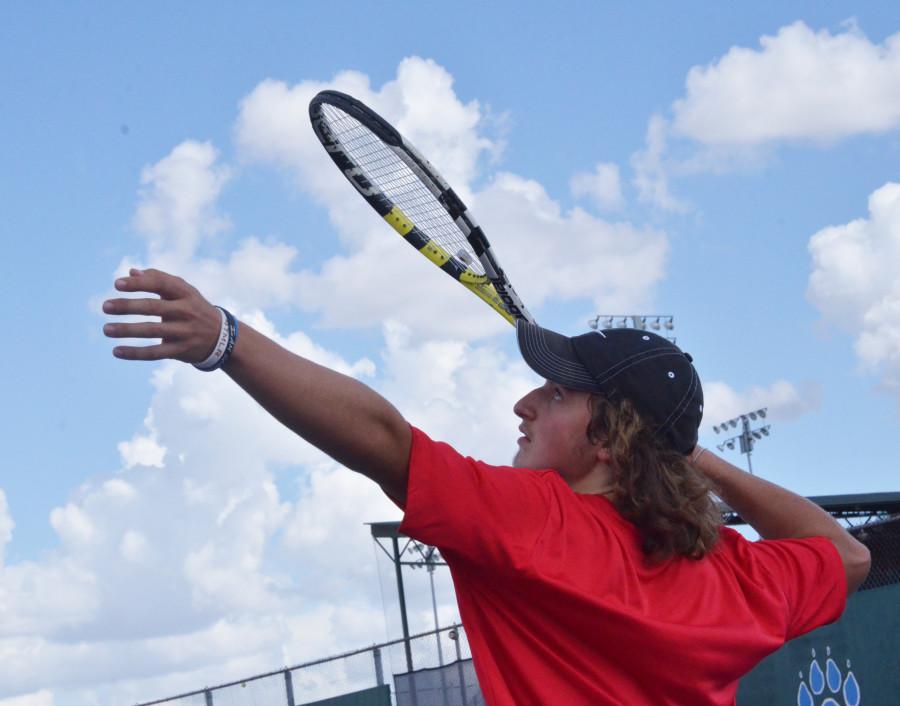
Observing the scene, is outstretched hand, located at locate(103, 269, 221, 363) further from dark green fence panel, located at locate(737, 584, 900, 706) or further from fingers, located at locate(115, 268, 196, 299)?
dark green fence panel, located at locate(737, 584, 900, 706)

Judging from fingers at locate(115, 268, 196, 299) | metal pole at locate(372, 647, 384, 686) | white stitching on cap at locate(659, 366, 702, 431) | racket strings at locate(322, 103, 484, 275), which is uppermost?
racket strings at locate(322, 103, 484, 275)

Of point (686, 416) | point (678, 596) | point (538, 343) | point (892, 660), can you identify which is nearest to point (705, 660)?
point (678, 596)

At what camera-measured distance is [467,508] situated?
7.09ft

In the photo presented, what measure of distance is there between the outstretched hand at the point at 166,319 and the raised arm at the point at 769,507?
164cm

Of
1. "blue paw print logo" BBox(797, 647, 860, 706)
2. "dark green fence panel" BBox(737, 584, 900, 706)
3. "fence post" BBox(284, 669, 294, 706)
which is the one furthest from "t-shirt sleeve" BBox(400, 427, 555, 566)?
"fence post" BBox(284, 669, 294, 706)

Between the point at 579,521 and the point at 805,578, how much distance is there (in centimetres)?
79

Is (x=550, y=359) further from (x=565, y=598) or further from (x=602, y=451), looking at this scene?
(x=565, y=598)

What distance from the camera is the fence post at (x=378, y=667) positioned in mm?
13008

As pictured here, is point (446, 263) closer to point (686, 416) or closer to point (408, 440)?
point (686, 416)

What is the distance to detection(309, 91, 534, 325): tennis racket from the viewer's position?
4.32m

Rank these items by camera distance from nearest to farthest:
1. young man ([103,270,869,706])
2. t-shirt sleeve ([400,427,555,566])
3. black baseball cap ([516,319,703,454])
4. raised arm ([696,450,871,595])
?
young man ([103,270,869,706])
t-shirt sleeve ([400,427,555,566])
black baseball cap ([516,319,703,454])
raised arm ([696,450,871,595])

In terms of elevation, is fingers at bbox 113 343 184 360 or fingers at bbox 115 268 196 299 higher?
fingers at bbox 115 268 196 299

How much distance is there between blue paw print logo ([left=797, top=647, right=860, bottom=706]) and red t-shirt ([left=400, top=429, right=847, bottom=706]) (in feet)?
24.2

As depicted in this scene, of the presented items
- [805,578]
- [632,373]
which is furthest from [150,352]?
[805,578]
